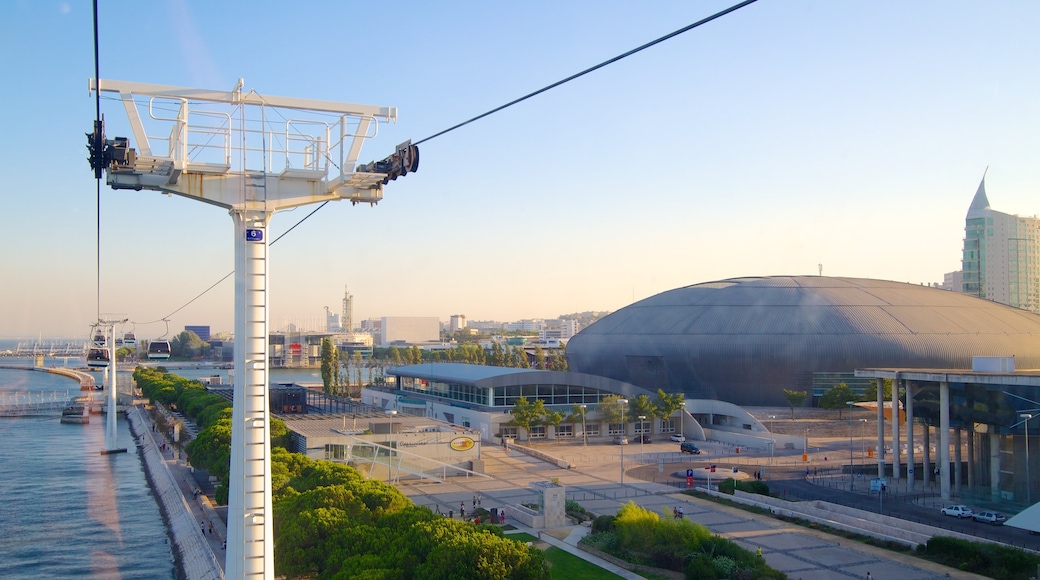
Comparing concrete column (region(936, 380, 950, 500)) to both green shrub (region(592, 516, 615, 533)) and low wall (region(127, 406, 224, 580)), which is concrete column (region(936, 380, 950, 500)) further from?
low wall (region(127, 406, 224, 580))

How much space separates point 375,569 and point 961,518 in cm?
2665

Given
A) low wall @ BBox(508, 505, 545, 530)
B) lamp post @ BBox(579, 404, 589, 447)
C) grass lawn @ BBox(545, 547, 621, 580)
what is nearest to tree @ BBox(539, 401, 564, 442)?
lamp post @ BBox(579, 404, 589, 447)

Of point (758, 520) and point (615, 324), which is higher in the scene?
point (615, 324)

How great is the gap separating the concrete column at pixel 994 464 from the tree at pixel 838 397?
2507 centimetres

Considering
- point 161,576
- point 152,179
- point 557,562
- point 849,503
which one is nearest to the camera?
point 152,179

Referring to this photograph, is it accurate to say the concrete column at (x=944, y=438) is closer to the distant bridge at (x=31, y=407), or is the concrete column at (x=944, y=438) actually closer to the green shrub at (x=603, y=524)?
the green shrub at (x=603, y=524)

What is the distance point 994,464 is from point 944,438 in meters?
2.22

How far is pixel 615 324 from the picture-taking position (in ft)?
273

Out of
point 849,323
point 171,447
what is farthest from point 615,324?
point 171,447

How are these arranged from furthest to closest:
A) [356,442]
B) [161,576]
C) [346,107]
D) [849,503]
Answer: [356,442] < [849,503] < [161,576] < [346,107]

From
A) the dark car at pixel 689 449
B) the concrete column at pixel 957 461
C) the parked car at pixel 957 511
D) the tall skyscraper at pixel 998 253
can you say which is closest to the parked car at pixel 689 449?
the dark car at pixel 689 449

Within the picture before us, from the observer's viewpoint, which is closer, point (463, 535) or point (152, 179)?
point (152, 179)

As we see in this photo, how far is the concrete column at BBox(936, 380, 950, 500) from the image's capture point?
37781 millimetres

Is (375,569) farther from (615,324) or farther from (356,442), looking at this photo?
(615,324)
